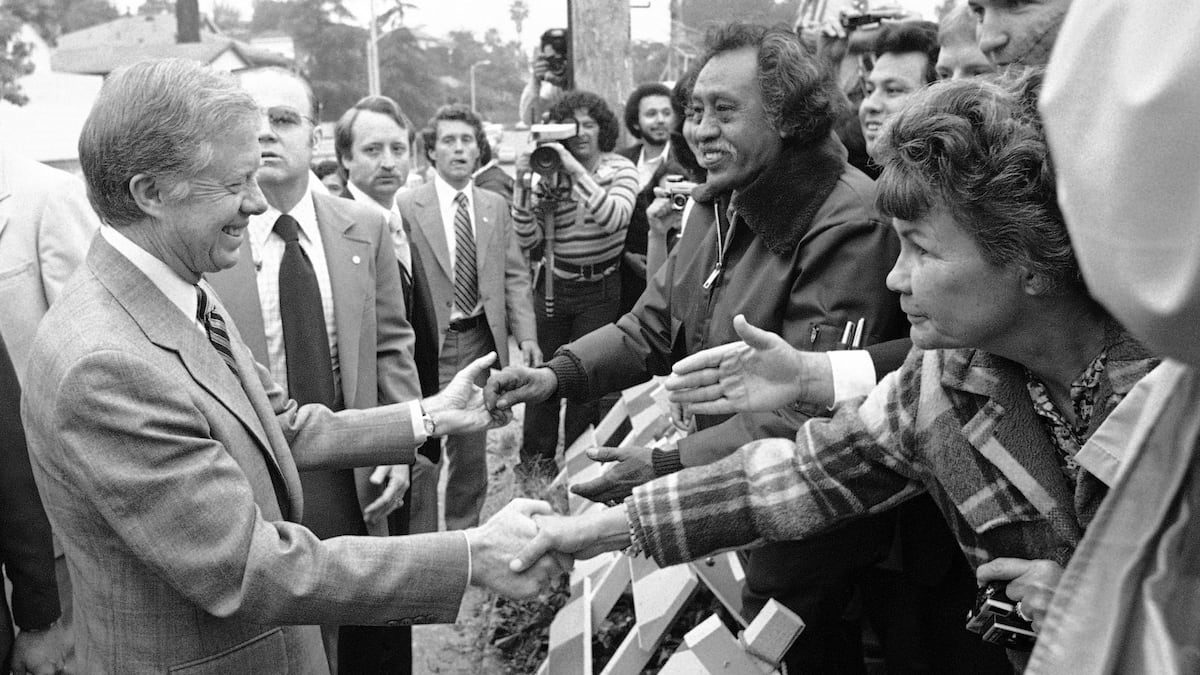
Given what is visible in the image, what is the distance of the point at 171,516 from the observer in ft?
6.46

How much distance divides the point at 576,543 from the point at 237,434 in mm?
797

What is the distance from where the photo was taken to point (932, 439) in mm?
2041

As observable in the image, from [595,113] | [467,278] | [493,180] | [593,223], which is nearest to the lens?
[467,278]

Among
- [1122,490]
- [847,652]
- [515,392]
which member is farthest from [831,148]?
[1122,490]

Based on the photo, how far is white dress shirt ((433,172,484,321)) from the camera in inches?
232

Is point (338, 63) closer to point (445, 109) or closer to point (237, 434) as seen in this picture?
point (445, 109)

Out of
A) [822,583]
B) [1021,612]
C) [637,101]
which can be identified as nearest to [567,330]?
[637,101]

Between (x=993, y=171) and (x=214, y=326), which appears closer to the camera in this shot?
(x=993, y=171)

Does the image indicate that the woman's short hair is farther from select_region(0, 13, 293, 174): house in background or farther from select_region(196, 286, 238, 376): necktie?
select_region(0, 13, 293, 174): house in background

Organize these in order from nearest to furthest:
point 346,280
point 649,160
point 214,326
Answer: point 214,326 < point 346,280 < point 649,160

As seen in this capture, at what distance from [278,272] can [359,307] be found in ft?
0.93

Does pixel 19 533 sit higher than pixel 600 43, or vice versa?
pixel 600 43

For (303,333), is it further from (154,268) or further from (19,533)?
(154,268)

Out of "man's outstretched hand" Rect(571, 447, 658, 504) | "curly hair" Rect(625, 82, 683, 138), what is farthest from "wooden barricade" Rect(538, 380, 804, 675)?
"curly hair" Rect(625, 82, 683, 138)
